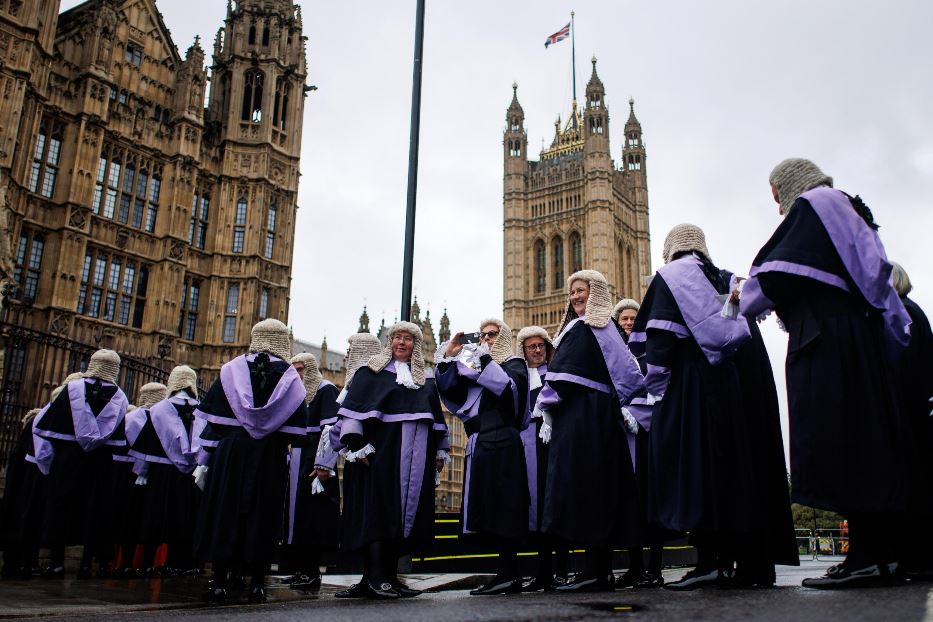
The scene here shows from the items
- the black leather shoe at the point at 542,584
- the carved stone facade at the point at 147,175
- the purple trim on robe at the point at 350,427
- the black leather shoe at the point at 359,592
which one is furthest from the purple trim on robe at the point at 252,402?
the carved stone facade at the point at 147,175

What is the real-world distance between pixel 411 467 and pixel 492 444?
60cm

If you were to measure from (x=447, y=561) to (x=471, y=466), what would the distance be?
390 cm

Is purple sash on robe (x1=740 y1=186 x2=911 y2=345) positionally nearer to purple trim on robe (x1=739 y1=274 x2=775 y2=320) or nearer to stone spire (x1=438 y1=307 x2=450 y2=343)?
purple trim on robe (x1=739 y1=274 x2=775 y2=320)

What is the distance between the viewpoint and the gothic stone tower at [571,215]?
243 ft

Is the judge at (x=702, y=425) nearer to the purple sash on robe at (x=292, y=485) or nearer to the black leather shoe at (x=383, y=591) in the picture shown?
the black leather shoe at (x=383, y=591)

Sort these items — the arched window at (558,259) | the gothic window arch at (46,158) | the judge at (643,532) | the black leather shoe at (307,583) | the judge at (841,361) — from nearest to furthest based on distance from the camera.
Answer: the judge at (841,361) < the judge at (643,532) < the black leather shoe at (307,583) < the gothic window arch at (46,158) < the arched window at (558,259)

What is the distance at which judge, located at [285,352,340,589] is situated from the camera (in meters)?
6.88

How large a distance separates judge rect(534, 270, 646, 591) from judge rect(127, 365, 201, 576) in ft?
14.4

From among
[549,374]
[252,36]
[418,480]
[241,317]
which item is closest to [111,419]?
[418,480]

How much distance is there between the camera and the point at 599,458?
4668 millimetres

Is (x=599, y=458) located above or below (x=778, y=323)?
below

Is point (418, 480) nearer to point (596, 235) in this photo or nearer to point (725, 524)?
point (725, 524)

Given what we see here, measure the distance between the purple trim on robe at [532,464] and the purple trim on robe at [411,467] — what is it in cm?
79

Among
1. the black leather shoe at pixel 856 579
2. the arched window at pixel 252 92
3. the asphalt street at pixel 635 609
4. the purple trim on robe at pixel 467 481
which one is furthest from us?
the arched window at pixel 252 92
